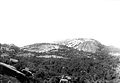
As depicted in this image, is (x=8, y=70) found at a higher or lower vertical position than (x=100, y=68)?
higher

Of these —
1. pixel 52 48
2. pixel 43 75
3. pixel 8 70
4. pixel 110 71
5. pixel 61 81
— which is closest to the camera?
pixel 8 70

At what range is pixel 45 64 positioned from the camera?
4850 inches

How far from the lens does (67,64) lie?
123812mm

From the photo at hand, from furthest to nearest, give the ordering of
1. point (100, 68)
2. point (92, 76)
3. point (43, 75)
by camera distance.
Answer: point (100, 68) → point (92, 76) → point (43, 75)

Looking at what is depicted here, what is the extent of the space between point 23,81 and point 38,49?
388 feet

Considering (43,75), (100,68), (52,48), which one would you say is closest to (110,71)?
(100,68)

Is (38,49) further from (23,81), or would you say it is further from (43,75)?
(23,81)

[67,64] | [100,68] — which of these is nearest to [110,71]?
[100,68]

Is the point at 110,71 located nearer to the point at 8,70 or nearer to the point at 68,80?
the point at 68,80

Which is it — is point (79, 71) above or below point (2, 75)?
below

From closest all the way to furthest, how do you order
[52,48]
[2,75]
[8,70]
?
[2,75] < [8,70] < [52,48]

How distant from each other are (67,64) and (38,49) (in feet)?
232

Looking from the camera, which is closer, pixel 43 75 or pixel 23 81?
pixel 23 81

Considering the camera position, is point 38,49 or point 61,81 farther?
point 38,49
